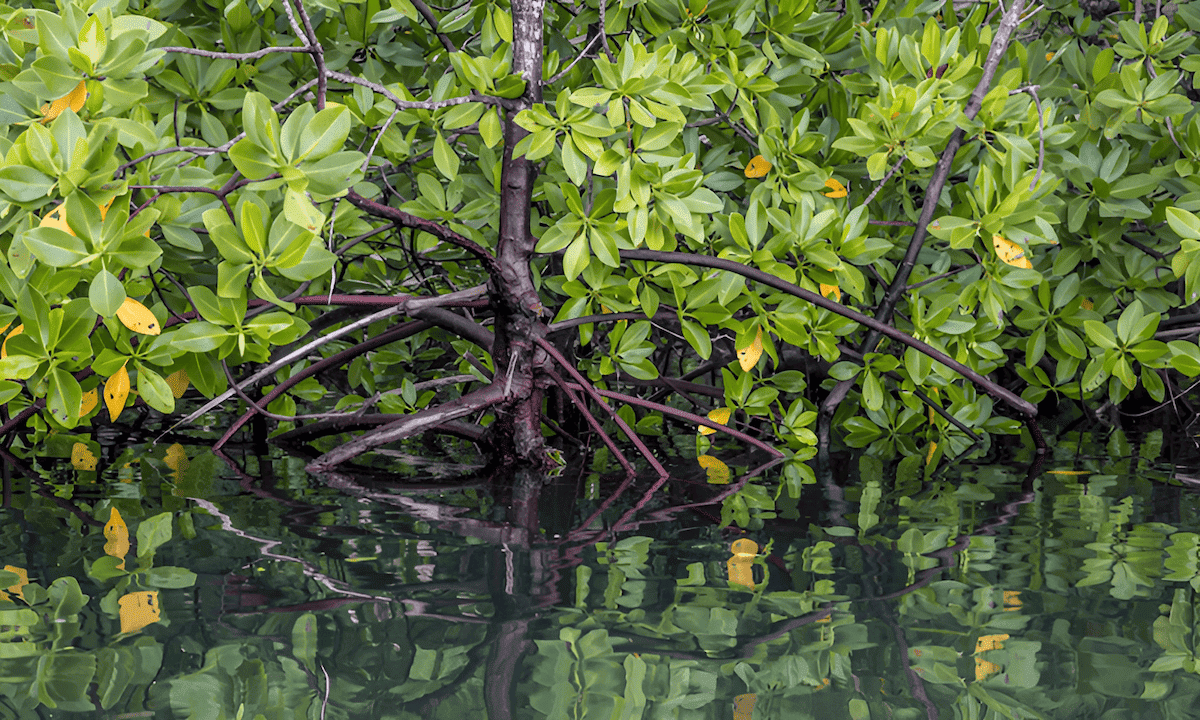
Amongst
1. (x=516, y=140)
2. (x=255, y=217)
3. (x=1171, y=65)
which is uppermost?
(x=1171, y=65)

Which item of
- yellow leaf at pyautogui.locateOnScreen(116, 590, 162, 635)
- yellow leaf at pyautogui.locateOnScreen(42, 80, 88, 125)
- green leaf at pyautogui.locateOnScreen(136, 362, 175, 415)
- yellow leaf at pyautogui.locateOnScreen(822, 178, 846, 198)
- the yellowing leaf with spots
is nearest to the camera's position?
yellow leaf at pyautogui.locateOnScreen(116, 590, 162, 635)

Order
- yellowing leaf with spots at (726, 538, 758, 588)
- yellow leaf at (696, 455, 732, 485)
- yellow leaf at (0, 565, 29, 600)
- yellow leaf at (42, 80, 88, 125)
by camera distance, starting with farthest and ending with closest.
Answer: yellow leaf at (696, 455, 732, 485)
yellow leaf at (42, 80, 88, 125)
yellowing leaf with spots at (726, 538, 758, 588)
yellow leaf at (0, 565, 29, 600)

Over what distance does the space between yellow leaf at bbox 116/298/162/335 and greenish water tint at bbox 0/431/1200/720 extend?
385 millimetres

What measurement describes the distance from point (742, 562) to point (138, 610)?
3.07 feet

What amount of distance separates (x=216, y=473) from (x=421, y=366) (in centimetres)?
119

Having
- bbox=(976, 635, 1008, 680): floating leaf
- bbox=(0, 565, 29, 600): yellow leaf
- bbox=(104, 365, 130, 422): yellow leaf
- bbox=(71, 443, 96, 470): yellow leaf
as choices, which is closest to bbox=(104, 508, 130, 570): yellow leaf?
bbox=(0, 565, 29, 600): yellow leaf

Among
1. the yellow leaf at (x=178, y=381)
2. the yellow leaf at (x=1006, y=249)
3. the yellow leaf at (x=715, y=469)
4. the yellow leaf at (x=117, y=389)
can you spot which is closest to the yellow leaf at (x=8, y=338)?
the yellow leaf at (x=117, y=389)

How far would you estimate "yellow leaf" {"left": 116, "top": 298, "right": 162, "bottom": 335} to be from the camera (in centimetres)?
180

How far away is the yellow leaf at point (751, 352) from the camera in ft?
7.79

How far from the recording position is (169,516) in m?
1.88

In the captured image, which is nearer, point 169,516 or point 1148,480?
point 169,516

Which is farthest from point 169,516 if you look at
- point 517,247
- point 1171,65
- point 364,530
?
point 1171,65

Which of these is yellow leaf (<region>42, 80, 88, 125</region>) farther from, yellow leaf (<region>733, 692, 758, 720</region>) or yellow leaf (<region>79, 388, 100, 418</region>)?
yellow leaf (<region>733, 692, 758, 720</region>)

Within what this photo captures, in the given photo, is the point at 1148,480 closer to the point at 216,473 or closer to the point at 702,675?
the point at 702,675
